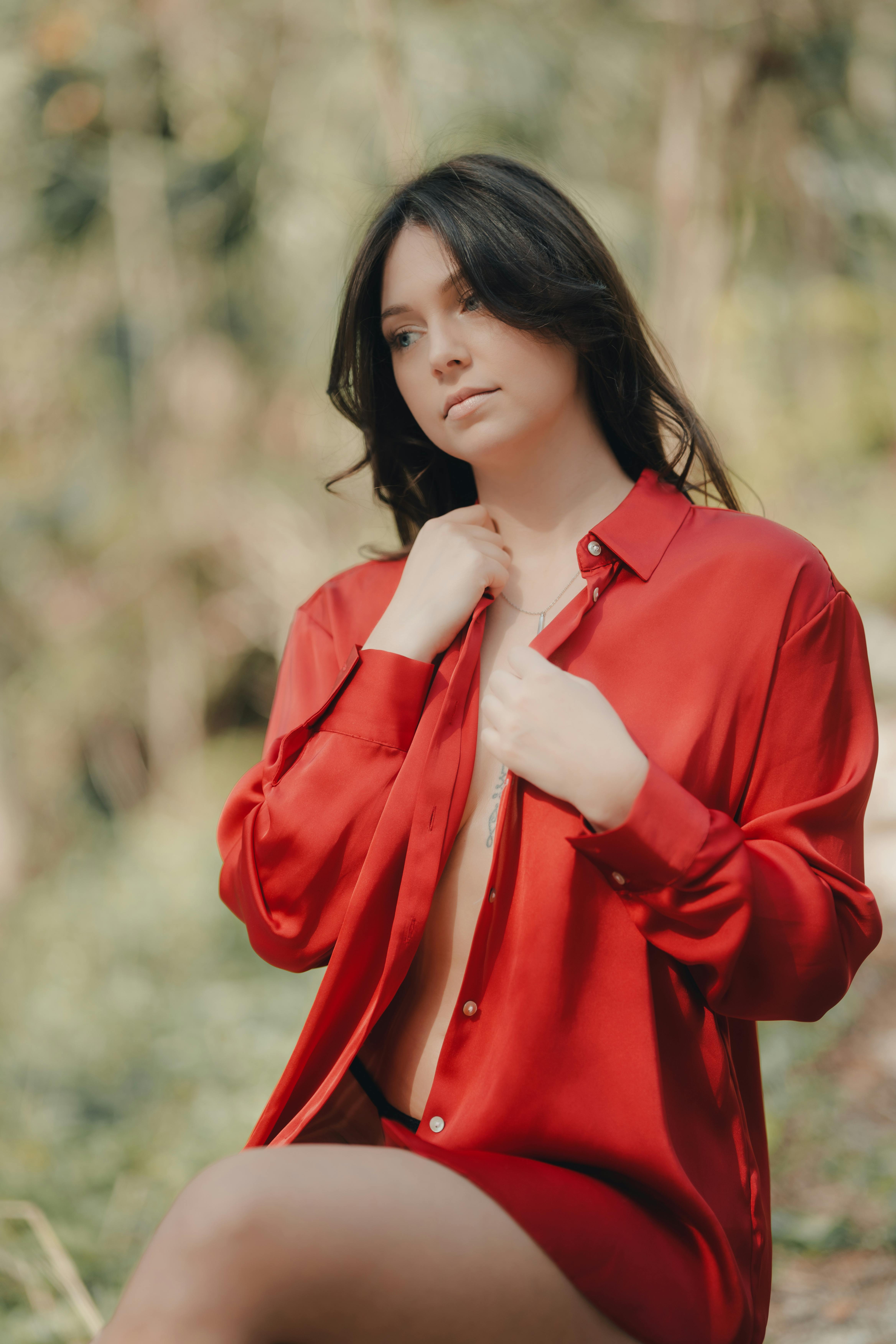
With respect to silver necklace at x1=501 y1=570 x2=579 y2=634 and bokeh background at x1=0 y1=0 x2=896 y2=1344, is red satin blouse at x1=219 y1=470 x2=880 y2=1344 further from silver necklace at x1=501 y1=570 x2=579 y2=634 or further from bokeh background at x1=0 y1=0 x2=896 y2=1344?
bokeh background at x1=0 y1=0 x2=896 y2=1344

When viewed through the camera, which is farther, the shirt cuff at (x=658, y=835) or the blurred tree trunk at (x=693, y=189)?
the blurred tree trunk at (x=693, y=189)

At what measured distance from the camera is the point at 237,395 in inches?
234

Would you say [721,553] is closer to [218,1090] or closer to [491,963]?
[491,963]

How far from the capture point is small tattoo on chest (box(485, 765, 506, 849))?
1459mm

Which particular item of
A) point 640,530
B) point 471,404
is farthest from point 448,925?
point 471,404

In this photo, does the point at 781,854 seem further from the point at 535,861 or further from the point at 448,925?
the point at 448,925

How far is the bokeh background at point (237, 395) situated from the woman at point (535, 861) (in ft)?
6.43

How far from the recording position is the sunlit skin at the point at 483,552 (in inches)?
53.2

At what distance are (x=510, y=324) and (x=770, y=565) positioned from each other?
0.51 metres

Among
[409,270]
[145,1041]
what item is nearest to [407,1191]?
[409,270]

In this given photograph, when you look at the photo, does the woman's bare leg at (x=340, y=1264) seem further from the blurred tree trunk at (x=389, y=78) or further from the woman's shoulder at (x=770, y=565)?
the blurred tree trunk at (x=389, y=78)

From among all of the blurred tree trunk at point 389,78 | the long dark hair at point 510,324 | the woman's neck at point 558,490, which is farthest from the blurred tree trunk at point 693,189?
the woman's neck at point 558,490

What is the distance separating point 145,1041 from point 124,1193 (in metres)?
0.95

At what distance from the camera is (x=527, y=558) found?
1.67 meters
